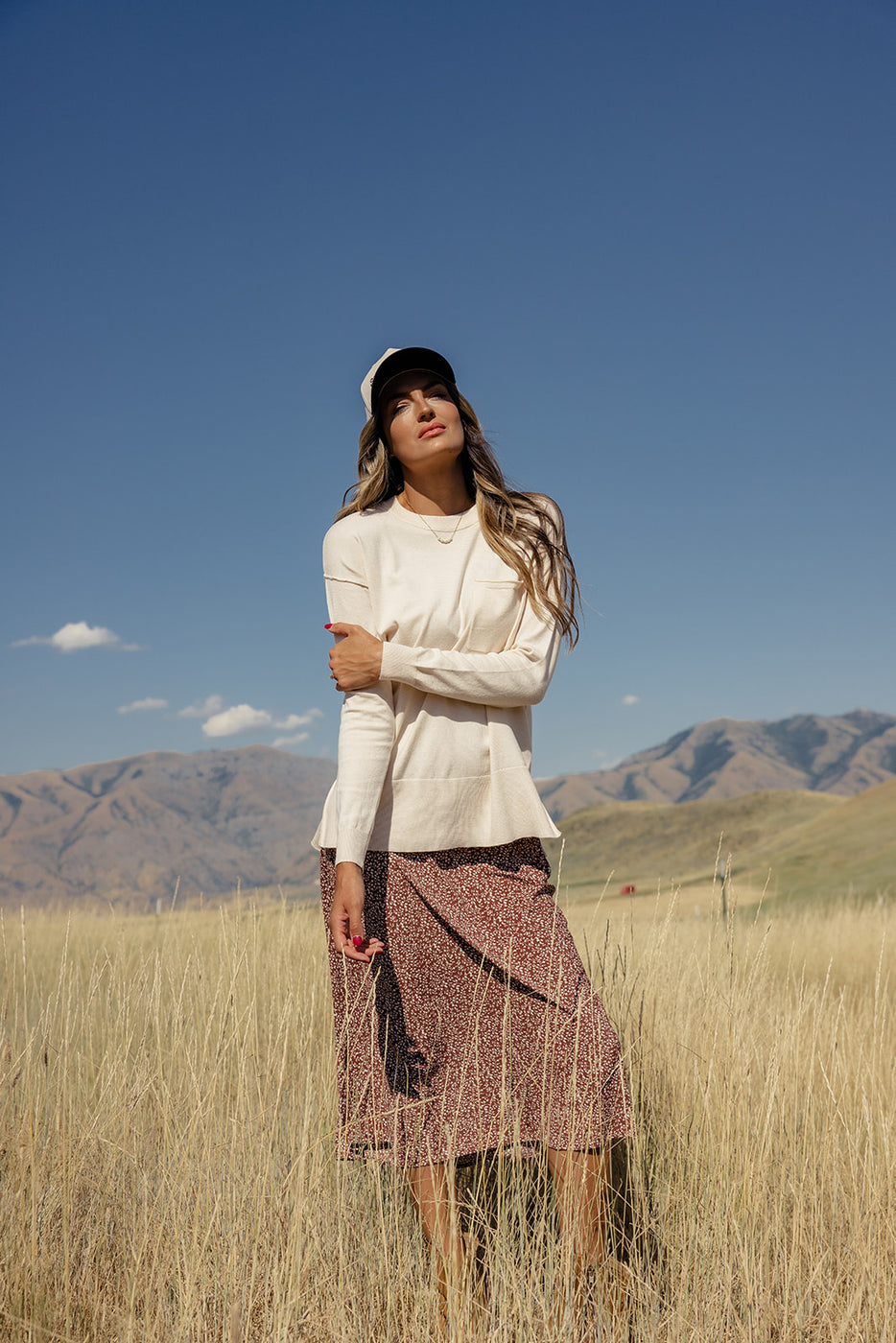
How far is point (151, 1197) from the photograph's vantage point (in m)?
2.24

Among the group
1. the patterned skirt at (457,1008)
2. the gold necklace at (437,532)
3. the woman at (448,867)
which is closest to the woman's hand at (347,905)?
the woman at (448,867)

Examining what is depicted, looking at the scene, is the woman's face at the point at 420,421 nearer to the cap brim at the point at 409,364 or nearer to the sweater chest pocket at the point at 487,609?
the cap brim at the point at 409,364

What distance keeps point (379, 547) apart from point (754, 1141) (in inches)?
67.2

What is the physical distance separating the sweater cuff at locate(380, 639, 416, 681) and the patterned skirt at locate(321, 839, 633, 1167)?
391 millimetres

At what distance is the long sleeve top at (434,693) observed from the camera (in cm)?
189

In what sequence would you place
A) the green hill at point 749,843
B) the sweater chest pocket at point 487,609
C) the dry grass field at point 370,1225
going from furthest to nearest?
the green hill at point 749,843 → the sweater chest pocket at point 487,609 → the dry grass field at point 370,1225

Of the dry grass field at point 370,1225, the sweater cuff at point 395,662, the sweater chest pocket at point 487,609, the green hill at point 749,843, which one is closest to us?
the dry grass field at point 370,1225

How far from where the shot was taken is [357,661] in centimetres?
190

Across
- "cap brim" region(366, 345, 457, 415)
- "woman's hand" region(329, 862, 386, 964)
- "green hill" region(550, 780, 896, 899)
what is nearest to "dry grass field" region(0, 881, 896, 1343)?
"woman's hand" region(329, 862, 386, 964)

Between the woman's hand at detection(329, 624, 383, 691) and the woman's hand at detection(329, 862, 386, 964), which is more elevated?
the woman's hand at detection(329, 624, 383, 691)

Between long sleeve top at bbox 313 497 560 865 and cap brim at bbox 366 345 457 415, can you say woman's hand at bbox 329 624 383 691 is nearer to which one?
long sleeve top at bbox 313 497 560 865

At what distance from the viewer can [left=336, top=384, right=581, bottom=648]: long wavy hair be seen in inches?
81.1

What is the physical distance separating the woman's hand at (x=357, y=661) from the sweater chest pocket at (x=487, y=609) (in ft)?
0.80

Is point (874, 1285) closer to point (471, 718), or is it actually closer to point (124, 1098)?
point (471, 718)
